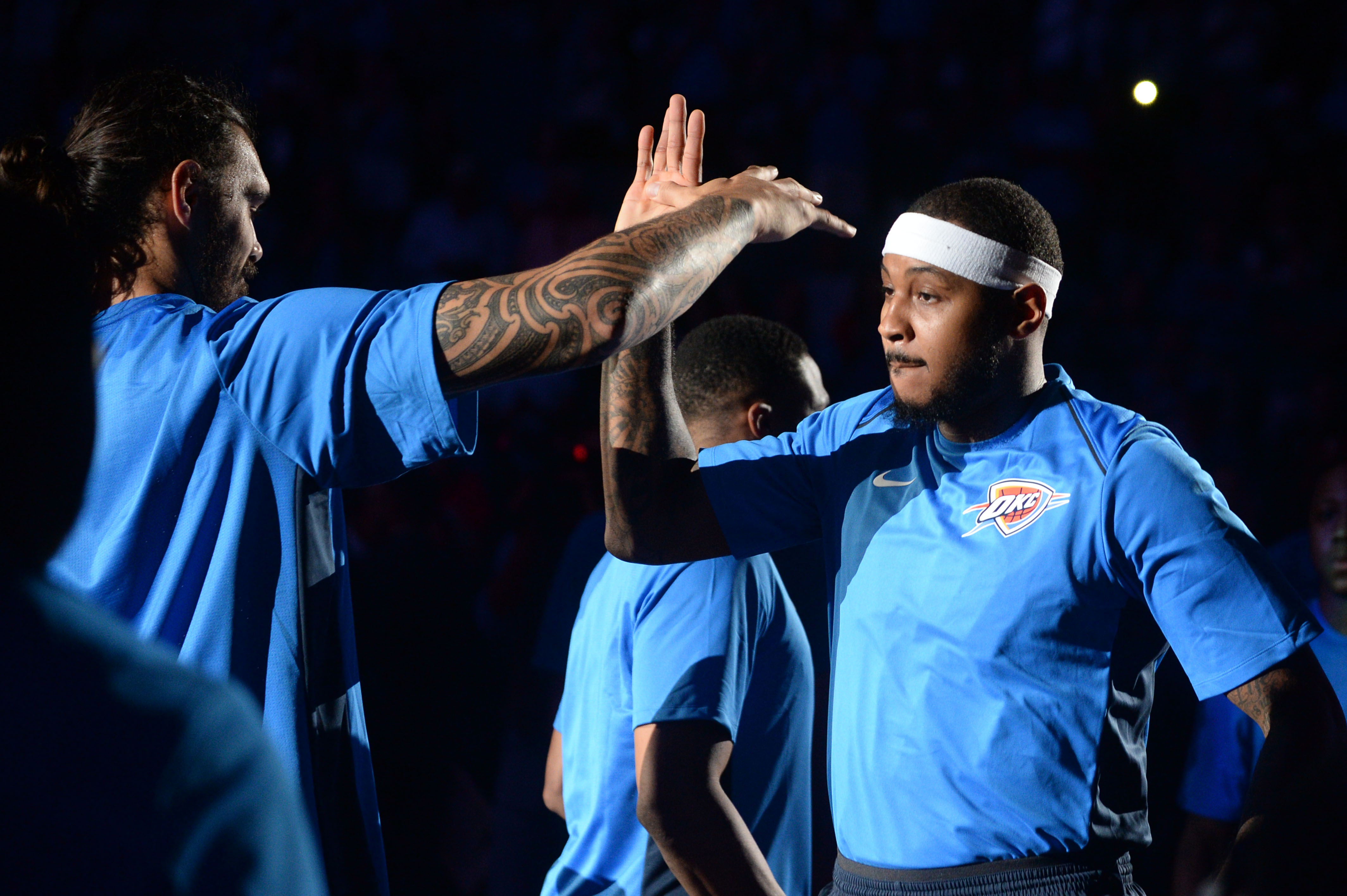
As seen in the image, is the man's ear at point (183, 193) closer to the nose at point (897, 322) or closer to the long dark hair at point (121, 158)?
the long dark hair at point (121, 158)

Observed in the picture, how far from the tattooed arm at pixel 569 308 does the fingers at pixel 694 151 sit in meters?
0.60

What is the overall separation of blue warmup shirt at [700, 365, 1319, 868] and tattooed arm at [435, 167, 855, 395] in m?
0.77

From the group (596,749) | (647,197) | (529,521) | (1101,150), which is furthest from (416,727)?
(1101,150)

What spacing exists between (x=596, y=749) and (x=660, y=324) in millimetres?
1375

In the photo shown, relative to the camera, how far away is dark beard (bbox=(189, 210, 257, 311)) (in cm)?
197

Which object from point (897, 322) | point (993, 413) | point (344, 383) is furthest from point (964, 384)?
point (344, 383)

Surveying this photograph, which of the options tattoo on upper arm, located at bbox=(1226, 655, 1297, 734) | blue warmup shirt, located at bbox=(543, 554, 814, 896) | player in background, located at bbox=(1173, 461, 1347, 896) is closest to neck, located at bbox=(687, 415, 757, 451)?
blue warmup shirt, located at bbox=(543, 554, 814, 896)

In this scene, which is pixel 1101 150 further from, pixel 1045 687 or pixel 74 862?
pixel 74 862

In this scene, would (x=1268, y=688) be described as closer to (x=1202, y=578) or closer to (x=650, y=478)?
(x=1202, y=578)

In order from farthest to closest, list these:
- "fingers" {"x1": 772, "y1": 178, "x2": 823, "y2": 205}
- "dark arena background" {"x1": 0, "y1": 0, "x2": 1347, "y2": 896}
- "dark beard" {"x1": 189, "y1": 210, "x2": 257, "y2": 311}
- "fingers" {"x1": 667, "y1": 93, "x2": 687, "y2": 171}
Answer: "dark arena background" {"x1": 0, "y1": 0, "x2": 1347, "y2": 896}
"fingers" {"x1": 667, "y1": 93, "x2": 687, "y2": 171}
"fingers" {"x1": 772, "y1": 178, "x2": 823, "y2": 205}
"dark beard" {"x1": 189, "y1": 210, "x2": 257, "y2": 311}

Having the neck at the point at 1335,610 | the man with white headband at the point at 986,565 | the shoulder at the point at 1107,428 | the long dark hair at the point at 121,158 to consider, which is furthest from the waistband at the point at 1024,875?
the neck at the point at 1335,610

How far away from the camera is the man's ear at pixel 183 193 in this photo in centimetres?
193

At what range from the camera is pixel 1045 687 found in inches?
79.8

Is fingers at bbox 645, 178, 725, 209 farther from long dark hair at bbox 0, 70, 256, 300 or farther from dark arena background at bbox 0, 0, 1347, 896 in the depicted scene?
dark arena background at bbox 0, 0, 1347, 896
